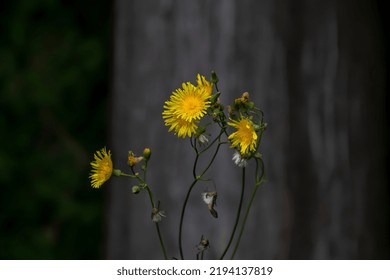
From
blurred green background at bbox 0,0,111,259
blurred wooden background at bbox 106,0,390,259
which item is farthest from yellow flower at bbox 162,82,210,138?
blurred green background at bbox 0,0,111,259

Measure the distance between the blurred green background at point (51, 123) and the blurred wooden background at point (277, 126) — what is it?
0.49 metres

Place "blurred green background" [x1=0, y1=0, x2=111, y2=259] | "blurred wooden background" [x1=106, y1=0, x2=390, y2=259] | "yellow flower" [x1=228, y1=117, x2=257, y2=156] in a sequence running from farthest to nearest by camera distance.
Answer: "blurred green background" [x1=0, y1=0, x2=111, y2=259] → "blurred wooden background" [x1=106, y1=0, x2=390, y2=259] → "yellow flower" [x1=228, y1=117, x2=257, y2=156]

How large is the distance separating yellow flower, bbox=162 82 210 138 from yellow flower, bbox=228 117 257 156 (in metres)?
0.03

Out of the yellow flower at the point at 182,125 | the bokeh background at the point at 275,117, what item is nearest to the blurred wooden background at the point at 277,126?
the bokeh background at the point at 275,117

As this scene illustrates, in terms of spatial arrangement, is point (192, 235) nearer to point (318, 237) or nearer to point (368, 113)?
point (318, 237)

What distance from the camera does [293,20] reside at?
1022 millimetres

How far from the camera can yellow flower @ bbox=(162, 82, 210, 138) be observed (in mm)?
691

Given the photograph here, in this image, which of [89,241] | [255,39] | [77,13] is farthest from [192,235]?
[77,13]

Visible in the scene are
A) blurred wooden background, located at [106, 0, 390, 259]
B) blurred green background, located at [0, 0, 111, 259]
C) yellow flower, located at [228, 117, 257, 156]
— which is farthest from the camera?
blurred green background, located at [0, 0, 111, 259]

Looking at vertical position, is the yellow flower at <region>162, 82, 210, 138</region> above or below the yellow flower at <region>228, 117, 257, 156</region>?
above

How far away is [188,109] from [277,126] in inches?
12.4

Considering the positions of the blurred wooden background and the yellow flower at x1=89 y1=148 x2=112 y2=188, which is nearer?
→ the yellow flower at x1=89 y1=148 x2=112 y2=188

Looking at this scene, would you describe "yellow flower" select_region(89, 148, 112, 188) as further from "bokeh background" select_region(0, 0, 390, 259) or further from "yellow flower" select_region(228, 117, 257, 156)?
"bokeh background" select_region(0, 0, 390, 259)
